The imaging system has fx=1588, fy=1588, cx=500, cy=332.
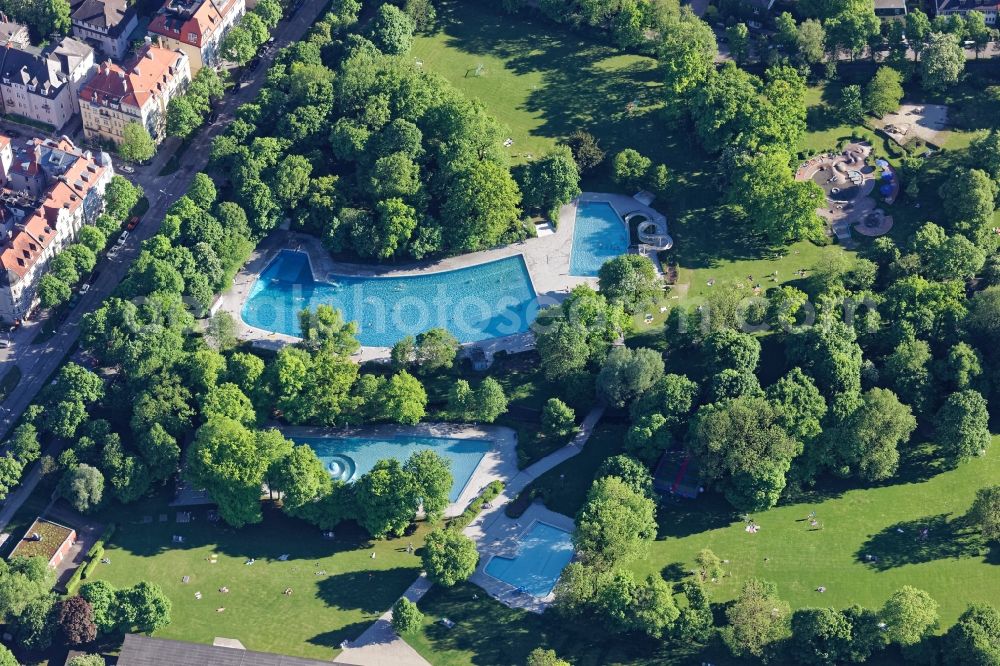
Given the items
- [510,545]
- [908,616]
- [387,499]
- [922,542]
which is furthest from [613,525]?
[922,542]

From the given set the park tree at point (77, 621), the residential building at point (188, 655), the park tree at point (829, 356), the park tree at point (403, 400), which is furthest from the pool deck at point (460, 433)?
the park tree at point (829, 356)

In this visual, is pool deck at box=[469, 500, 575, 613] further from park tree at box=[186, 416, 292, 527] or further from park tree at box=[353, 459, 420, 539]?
park tree at box=[186, 416, 292, 527]

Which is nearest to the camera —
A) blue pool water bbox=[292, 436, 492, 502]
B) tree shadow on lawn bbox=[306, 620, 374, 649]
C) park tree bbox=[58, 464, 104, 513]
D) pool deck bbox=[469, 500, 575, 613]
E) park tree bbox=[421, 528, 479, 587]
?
tree shadow on lawn bbox=[306, 620, 374, 649]

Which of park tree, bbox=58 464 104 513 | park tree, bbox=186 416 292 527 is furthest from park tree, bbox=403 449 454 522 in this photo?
park tree, bbox=58 464 104 513

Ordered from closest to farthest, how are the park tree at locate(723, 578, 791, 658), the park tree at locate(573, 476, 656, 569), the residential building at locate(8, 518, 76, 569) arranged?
the park tree at locate(723, 578, 791, 658)
the park tree at locate(573, 476, 656, 569)
the residential building at locate(8, 518, 76, 569)

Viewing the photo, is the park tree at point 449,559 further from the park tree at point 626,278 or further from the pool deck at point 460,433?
the park tree at point 626,278

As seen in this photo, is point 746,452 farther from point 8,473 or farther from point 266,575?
point 8,473

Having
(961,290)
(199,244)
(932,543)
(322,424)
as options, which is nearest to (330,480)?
(322,424)
